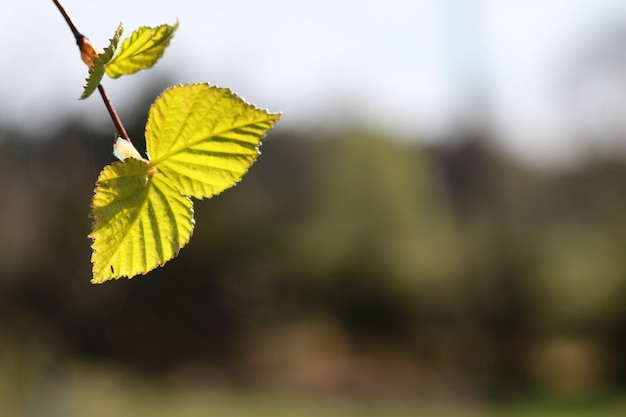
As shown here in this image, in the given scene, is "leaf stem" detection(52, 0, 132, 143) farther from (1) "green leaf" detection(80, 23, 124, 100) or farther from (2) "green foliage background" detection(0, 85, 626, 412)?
(2) "green foliage background" detection(0, 85, 626, 412)

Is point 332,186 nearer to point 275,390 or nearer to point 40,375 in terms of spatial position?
point 275,390

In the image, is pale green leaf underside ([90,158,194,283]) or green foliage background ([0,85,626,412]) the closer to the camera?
pale green leaf underside ([90,158,194,283])

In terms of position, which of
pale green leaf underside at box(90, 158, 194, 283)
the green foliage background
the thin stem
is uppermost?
the green foliage background

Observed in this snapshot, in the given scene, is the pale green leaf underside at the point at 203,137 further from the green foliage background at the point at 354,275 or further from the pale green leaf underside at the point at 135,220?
the green foliage background at the point at 354,275

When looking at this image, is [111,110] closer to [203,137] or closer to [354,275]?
[203,137]

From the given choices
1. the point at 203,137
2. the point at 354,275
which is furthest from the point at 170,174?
the point at 354,275

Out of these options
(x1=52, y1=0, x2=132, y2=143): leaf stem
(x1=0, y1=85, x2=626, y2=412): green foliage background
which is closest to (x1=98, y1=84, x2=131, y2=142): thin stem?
(x1=52, y1=0, x2=132, y2=143): leaf stem

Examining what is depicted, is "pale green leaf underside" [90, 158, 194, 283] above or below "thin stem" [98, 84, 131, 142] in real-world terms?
below
